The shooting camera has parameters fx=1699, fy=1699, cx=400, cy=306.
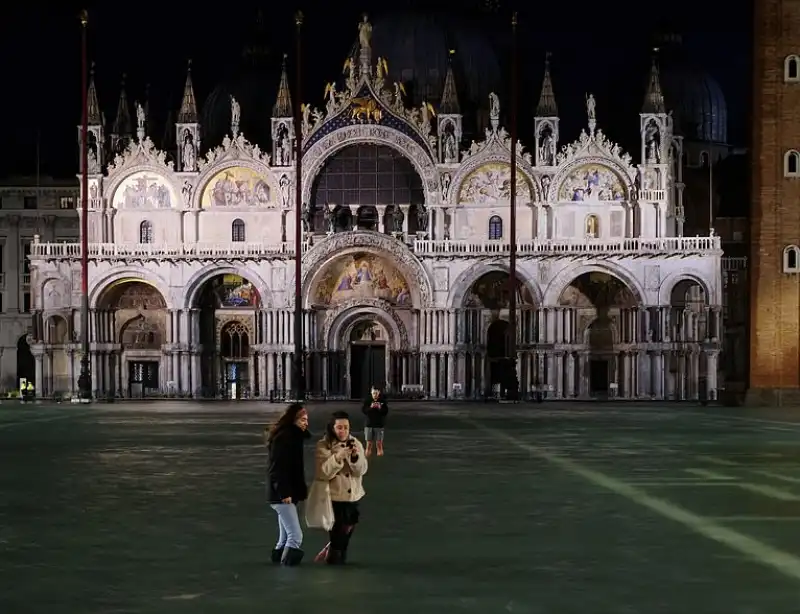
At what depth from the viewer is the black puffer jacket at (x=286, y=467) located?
18703 mm

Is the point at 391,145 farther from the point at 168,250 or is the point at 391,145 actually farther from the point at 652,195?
the point at 652,195

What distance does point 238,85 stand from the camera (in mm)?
109062

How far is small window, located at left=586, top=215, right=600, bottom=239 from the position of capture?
301 ft

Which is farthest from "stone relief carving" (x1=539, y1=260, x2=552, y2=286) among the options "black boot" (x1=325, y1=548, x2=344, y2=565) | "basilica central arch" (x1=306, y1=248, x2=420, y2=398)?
"black boot" (x1=325, y1=548, x2=344, y2=565)

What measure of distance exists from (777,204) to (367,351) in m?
27.5

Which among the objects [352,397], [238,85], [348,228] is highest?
[238,85]

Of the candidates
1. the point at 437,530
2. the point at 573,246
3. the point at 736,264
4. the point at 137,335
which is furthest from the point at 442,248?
the point at 437,530

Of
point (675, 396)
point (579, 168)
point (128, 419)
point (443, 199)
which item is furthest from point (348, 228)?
point (128, 419)

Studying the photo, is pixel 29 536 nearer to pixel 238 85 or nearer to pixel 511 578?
pixel 511 578

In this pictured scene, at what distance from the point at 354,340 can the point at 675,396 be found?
730 inches

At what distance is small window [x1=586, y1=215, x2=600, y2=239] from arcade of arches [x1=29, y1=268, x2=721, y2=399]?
250 centimetres

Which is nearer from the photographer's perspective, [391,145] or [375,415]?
[375,415]

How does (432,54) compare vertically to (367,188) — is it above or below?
above

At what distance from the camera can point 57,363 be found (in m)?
94.0
